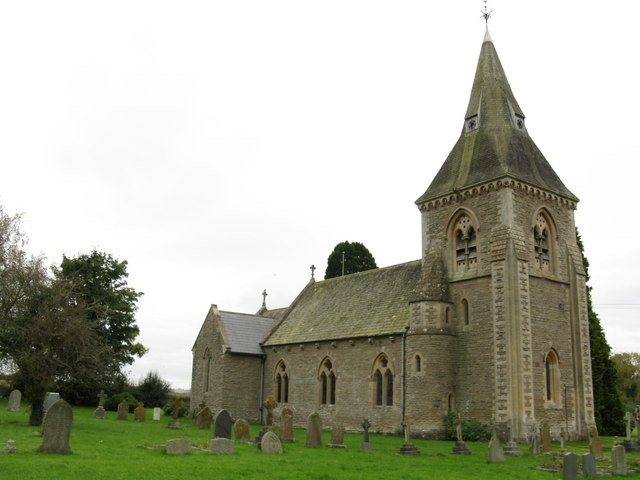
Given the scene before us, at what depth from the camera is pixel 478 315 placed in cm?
2577

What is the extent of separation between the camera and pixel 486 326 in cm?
2530

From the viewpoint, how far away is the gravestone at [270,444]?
56.7ft

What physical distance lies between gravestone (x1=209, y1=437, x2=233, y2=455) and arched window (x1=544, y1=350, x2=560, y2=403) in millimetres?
14774

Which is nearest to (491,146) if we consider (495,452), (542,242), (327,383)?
(542,242)

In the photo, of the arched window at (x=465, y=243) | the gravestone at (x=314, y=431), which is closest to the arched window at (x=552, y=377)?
the arched window at (x=465, y=243)

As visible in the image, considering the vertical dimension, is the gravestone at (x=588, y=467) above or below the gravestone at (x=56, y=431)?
below

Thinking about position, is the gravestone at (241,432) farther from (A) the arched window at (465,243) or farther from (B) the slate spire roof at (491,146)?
(B) the slate spire roof at (491,146)

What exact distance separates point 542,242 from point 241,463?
18423mm

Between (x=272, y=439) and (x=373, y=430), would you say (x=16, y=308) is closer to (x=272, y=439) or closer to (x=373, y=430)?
(x=272, y=439)

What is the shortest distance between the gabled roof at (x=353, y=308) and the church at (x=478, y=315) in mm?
103

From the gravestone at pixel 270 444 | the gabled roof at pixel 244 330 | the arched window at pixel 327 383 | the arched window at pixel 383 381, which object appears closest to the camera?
the gravestone at pixel 270 444

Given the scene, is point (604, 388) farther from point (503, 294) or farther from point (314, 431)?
point (314, 431)

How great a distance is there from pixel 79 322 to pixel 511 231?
17915 mm

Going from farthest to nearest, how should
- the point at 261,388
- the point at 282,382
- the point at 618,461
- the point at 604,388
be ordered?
the point at 261,388 → the point at 282,382 → the point at 604,388 → the point at 618,461
